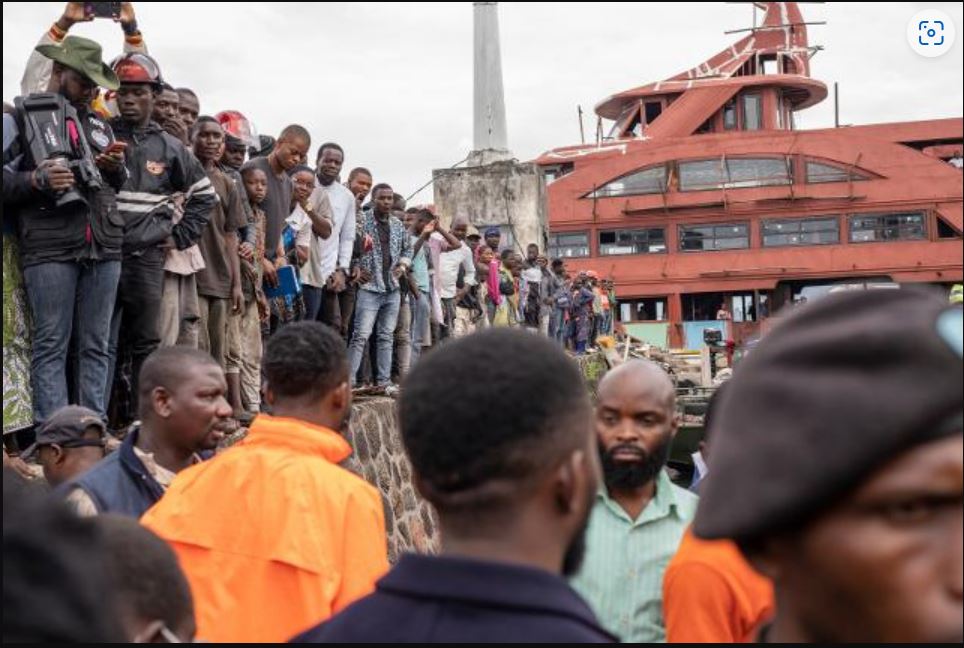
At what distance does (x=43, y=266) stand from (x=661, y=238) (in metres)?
35.6

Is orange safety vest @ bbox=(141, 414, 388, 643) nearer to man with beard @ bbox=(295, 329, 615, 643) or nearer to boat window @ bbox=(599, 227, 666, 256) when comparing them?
man with beard @ bbox=(295, 329, 615, 643)

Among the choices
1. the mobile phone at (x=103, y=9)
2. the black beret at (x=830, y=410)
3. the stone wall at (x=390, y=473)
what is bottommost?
the stone wall at (x=390, y=473)

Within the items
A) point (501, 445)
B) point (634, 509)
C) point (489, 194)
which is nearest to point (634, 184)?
point (489, 194)

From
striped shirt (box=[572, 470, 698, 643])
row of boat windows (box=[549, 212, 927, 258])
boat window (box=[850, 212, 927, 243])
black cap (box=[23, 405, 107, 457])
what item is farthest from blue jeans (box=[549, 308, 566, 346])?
boat window (box=[850, 212, 927, 243])

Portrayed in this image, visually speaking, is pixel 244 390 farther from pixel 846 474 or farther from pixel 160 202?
pixel 846 474

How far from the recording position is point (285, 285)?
8250 millimetres

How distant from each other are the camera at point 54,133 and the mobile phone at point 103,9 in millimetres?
917

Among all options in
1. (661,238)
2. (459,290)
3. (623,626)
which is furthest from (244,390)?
(661,238)

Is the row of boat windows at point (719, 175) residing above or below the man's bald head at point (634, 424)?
above

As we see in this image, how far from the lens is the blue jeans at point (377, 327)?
983cm

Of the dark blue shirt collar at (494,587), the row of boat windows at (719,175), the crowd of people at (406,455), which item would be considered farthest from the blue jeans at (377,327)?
the row of boat windows at (719,175)

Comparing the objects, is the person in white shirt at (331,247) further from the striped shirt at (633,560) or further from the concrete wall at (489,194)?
the concrete wall at (489,194)

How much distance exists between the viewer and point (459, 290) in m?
13.6

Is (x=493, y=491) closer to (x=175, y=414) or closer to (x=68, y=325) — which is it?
(x=175, y=414)
